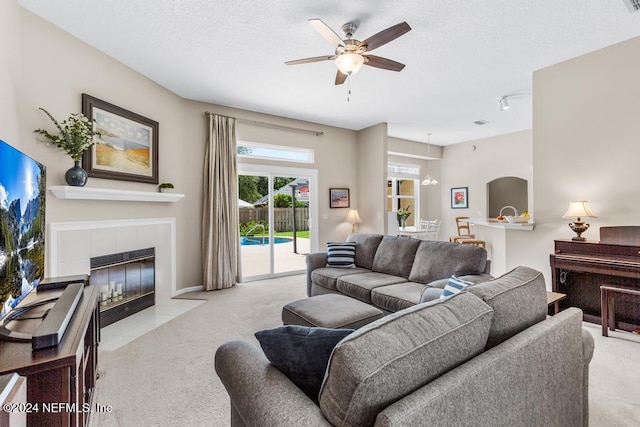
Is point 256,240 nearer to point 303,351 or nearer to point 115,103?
point 115,103

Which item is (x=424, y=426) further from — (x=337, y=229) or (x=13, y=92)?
(x=337, y=229)

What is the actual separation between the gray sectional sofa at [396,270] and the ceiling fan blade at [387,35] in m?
2.00

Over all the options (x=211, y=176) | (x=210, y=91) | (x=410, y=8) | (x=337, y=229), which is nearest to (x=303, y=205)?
(x=337, y=229)

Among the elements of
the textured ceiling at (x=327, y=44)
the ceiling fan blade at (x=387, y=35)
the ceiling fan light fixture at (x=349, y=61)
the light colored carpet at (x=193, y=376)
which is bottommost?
the light colored carpet at (x=193, y=376)

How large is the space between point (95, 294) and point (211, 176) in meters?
2.83

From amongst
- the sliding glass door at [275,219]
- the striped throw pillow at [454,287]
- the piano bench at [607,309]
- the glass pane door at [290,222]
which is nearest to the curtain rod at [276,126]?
the sliding glass door at [275,219]

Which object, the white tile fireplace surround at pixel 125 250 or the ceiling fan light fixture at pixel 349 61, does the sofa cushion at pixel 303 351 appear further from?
the white tile fireplace surround at pixel 125 250

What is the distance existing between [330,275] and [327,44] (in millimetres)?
2549

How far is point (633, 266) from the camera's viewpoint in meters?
2.56

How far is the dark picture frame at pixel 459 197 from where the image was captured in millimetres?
7504

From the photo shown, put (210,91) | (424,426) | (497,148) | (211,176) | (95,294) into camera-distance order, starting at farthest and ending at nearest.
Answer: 1. (497,148)
2. (211,176)
3. (210,91)
4. (95,294)
5. (424,426)

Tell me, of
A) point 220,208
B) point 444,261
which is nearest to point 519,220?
point 444,261

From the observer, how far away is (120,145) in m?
3.39

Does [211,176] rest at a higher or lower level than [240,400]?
higher
